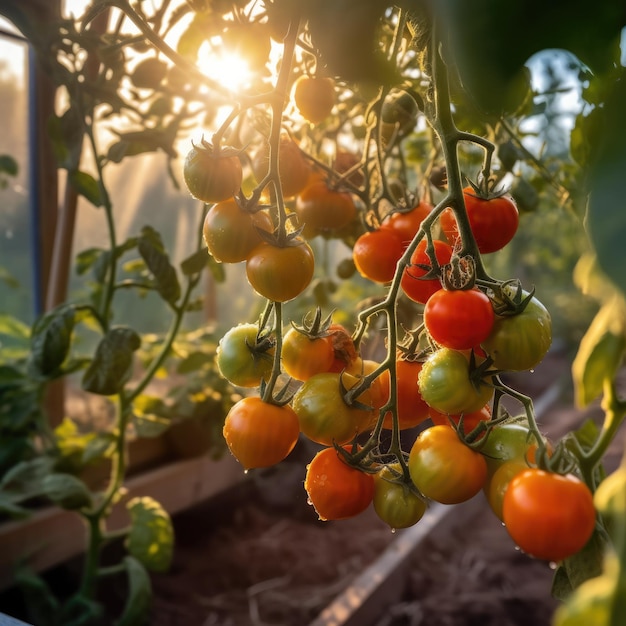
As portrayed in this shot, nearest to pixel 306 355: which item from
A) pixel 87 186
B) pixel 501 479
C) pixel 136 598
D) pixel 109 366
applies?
pixel 501 479

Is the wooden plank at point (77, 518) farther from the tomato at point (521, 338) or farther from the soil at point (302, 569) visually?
the tomato at point (521, 338)

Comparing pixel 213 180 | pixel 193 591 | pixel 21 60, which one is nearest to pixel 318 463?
pixel 213 180

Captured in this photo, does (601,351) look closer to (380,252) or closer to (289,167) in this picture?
(380,252)

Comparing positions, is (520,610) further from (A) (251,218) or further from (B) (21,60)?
(B) (21,60)

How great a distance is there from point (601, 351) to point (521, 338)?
0.10 meters

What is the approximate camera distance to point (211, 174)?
405mm

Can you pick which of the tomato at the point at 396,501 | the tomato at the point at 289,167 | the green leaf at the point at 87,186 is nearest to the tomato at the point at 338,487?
the tomato at the point at 396,501

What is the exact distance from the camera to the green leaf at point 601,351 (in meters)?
0.20

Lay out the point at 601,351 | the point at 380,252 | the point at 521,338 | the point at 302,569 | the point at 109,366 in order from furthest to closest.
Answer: the point at 302,569 < the point at 109,366 < the point at 380,252 < the point at 521,338 < the point at 601,351

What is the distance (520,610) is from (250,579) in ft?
1.94

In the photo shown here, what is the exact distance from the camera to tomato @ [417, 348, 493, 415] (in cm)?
33

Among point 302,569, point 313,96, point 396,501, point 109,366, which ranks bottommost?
point 302,569

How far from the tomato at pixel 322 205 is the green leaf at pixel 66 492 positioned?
1.88 ft

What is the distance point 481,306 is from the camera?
1.05 feet
